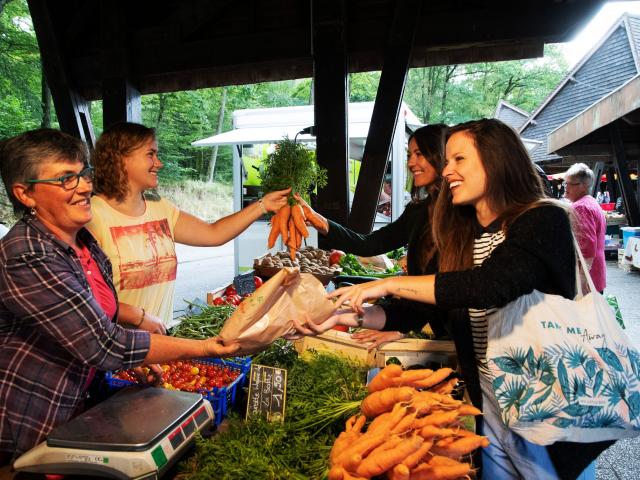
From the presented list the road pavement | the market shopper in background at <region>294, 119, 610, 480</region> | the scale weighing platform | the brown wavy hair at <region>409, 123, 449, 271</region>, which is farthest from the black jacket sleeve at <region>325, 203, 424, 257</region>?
the road pavement

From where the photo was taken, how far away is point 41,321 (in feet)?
5.31

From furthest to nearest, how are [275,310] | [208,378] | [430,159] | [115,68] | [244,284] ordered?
1. [115,68]
2. [244,284]
3. [430,159]
4. [208,378]
5. [275,310]

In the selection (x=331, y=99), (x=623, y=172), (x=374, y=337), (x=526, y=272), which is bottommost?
(x=374, y=337)

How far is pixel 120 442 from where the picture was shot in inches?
60.4

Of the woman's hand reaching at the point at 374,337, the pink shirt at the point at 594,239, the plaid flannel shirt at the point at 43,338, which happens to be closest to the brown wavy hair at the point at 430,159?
the woman's hand reaching at the point at 374,337

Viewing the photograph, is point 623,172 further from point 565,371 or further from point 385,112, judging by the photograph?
point 565,371

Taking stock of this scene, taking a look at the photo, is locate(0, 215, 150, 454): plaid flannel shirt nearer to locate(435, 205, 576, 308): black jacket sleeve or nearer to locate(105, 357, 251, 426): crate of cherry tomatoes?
locate(105, 357, 251, 426): crate of cherry tomatoes

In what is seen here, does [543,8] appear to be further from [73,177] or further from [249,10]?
[73,177]

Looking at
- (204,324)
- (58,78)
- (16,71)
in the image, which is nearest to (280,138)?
(58,78)

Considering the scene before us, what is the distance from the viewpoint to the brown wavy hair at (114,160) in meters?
2.73

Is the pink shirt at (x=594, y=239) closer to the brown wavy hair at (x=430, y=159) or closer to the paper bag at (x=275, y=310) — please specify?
the brown wavy hair at (x=430, y=159)

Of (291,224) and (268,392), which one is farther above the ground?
(291,224)

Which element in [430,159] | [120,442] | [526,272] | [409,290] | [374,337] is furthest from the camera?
[430,159]

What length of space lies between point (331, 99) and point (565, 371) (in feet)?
10.4
